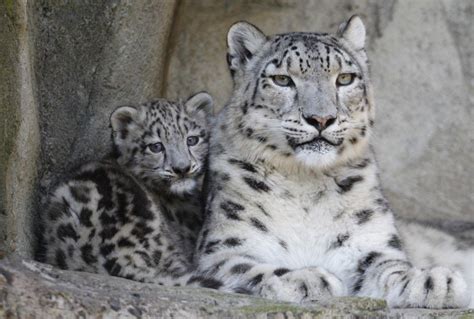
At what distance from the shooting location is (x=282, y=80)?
19.6ft

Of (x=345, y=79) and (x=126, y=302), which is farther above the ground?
(x=345, y=79)

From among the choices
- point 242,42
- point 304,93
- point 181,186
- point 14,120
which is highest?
point 242,42

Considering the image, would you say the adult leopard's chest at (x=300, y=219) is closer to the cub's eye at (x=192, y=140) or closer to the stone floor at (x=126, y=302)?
the cub's eye at (x=192, y=140)

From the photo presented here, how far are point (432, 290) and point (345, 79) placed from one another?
1.29m

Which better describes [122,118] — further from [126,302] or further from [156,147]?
[126,302]

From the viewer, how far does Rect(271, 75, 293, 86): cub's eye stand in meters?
5.93

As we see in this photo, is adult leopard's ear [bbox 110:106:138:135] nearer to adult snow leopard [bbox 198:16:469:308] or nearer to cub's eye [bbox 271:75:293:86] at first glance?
adult snow leopard [bbox 198:16:469:308]

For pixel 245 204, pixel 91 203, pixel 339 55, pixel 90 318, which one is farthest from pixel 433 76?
pixel 90 318

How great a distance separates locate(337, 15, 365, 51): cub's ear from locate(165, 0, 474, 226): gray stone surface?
1168 mm

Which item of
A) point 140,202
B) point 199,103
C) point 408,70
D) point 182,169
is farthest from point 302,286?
point 408,70

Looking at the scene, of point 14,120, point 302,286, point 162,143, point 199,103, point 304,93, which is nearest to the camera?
point 302,286

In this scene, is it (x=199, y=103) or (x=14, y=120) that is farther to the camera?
(x=199, y=103)

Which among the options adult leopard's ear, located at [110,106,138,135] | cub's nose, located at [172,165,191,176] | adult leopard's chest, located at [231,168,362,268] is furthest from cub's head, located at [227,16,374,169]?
adult leopard's ear, located at [110,106,138,135]

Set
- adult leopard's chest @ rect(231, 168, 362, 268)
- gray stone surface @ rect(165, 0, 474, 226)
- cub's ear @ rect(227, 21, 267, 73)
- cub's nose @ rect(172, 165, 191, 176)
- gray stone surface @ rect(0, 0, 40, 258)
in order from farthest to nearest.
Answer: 1. gray stone surface @ rect(165, 0, 474, 226)
2. cub's nose @ rect(172, 165, 191, 176)
3. cub's ear @ rect(227, 21, 267, 73)
4. adult leopard's chest @ rect(231, 168, 362, 268)
5. gray stone surface @ rect(0, 0, 40, 258)
